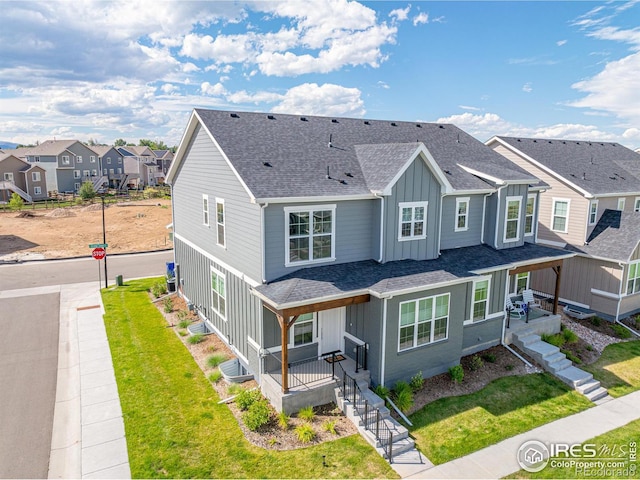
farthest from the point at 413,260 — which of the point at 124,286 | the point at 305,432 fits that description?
the point at 124,286

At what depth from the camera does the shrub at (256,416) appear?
11.4 meters

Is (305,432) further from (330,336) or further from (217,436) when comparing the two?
(330,336)

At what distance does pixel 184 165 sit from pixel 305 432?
1357cm

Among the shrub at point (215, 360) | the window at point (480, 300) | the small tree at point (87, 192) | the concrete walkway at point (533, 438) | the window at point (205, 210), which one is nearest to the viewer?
the concrete walkway at point (533, 438)

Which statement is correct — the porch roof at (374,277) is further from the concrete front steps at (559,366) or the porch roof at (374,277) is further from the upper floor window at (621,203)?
the upper floor window at (621,203)

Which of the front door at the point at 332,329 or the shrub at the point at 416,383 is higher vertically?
the front door at the point at 332,329

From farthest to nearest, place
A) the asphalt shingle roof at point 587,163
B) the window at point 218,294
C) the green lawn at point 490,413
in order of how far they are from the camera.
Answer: the asphalt shingle roof at point 587,163, the window at point 218,294, the green lawn at point 490,413

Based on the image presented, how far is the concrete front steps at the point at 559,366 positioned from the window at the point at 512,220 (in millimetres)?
4261

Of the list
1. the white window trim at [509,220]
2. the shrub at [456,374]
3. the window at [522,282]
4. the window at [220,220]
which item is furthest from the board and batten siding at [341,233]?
the window at [522,282]

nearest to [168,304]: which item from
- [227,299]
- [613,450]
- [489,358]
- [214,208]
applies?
[227,299]

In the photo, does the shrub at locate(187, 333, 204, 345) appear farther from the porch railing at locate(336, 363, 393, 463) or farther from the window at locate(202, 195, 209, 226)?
the porch railing at locate(336, 363, 393, 463)

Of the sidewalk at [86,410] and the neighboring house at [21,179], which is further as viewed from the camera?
the neighboring house at [21,179]

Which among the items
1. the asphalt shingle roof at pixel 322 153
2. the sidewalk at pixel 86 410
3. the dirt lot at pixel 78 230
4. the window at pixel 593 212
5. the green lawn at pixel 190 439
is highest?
the asphalt shingle roof at pixel 322 153

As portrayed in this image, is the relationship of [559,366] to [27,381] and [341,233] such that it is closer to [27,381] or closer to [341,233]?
[341,233]
